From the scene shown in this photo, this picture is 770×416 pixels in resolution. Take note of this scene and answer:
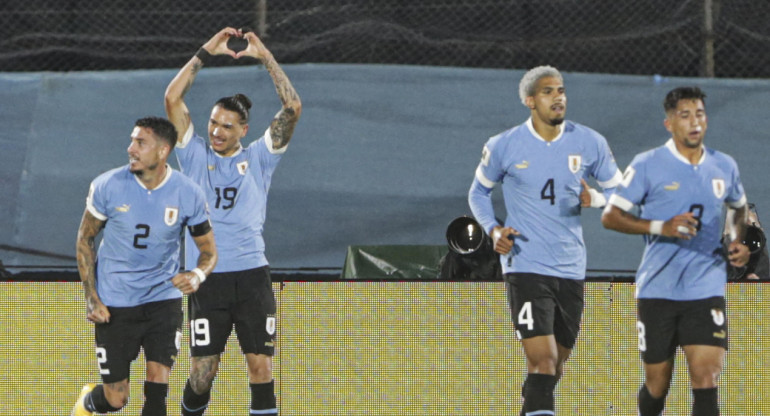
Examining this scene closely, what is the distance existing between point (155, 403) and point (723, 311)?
10.8 feet

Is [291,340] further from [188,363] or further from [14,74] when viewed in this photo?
[14,74]

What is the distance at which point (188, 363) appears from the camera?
845 centimetres

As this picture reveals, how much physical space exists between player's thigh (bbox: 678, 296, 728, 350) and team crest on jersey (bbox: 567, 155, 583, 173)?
3.54 feet

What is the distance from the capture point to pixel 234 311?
777 cm

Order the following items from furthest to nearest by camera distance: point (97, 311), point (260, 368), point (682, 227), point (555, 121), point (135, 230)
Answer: point (260, 368) < point (555, 121) < point (135, 230) < point (97, 311) < point (682, 227)

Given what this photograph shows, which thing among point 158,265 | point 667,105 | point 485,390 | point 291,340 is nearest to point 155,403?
point 158,265

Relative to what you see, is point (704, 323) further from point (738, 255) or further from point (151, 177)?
point (151, 177)

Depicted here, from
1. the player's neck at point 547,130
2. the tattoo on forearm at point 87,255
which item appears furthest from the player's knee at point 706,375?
the tattoo on forearm at point 87,255

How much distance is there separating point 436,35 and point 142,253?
15.8ft

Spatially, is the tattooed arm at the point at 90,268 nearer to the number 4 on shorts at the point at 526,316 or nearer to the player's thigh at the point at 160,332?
the player's thigh at the point at 160,332

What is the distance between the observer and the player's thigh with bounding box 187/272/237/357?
7.73m

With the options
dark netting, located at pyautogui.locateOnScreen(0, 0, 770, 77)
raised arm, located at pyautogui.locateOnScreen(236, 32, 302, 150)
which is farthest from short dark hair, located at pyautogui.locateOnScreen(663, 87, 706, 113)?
dark netting, located at pyautogui.locateOnScreen(0, 0, 770, 77)

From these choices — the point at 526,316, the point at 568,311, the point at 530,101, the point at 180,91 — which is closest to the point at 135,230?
the point at 180,91

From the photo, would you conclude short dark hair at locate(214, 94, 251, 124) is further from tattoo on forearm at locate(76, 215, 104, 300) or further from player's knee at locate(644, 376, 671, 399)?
player's knee at locate(644, 376, 671, 399)
